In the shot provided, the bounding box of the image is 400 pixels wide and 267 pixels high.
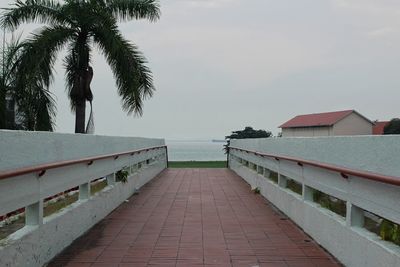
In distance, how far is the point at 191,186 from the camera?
49.0 ft

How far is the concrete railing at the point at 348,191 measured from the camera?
15.3 feet

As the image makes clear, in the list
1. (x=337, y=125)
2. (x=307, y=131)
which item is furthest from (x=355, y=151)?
(x=307, y=131)

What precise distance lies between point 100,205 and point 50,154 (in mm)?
2574

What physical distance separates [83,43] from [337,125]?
47.9 metres

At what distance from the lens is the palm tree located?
58.9 feet

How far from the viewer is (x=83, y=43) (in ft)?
60.3

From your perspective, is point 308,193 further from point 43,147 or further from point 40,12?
→ point 40,12

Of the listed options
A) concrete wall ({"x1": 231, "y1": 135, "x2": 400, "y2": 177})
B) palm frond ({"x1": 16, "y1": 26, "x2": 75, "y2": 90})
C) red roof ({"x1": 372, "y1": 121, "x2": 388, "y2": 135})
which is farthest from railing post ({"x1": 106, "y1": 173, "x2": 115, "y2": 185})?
red roof ({"x1": 372, "y1": 121, "x2": 388, "y2": 135})

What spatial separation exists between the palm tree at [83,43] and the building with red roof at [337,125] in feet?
141

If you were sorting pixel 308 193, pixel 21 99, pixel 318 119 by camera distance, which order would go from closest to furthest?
pixel 308 193, pixel 21 99, pixel 318 119

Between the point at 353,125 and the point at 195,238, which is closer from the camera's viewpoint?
the point at 195,238

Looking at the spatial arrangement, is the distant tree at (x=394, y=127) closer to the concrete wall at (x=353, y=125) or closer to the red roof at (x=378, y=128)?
the red roof at (x=378, y=128)

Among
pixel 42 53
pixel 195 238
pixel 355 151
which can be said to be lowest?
pixel 195 238

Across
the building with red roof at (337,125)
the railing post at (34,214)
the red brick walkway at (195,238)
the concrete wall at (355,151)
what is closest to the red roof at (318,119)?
the building with red roof at (337,125)
